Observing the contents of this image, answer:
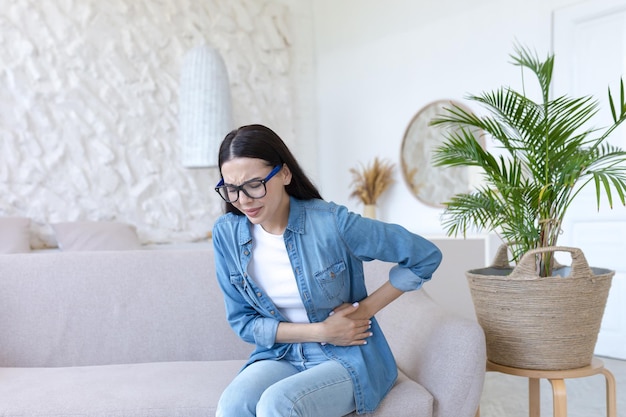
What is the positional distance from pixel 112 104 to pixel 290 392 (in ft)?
12.9

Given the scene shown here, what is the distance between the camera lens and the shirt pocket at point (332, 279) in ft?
5.57

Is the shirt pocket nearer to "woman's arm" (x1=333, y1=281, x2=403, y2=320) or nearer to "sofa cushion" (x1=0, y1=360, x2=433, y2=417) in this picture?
"woman's arm" (x1=333, y1=281, x2=403, y2=320)

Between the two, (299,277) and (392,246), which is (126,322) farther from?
(392,246)

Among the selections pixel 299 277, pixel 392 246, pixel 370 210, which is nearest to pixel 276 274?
pixel 299 277

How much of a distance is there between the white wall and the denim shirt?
2.75 metres

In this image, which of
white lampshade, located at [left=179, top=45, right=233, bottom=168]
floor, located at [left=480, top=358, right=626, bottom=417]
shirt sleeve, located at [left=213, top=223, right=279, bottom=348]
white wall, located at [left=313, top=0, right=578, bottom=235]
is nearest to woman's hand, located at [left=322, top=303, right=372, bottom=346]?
shirt sleeve, located at [left=213, top=223, right=279, bottom=348]

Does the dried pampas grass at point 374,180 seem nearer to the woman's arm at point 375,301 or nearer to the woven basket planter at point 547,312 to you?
the woven basket planter at point 547,312

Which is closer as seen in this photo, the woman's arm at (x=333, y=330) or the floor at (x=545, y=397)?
the woman's arm at (x=333, y=330)

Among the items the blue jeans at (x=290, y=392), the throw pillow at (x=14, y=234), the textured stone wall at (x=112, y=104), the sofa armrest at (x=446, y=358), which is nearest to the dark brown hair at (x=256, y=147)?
Answer: the blue jeans at (x=290, y=392)

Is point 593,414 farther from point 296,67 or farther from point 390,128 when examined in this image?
point 296,67

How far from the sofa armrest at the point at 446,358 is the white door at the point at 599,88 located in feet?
7.69

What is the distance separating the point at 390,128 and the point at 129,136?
214 cm

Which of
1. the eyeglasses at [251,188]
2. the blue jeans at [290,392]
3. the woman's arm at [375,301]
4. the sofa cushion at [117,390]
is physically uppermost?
the eyeglasses at [251,188]

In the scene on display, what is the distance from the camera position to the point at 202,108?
4.71 m
